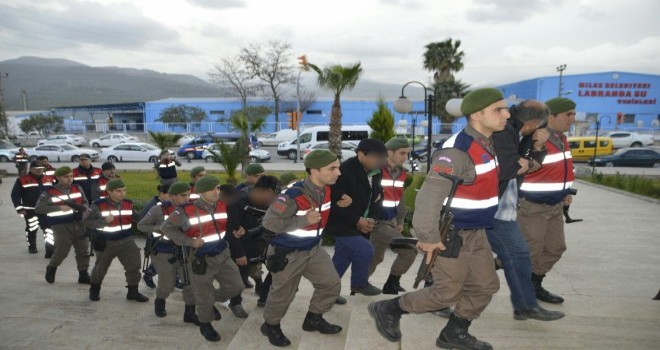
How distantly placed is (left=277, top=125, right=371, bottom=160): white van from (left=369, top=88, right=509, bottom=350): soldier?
23424 millimetres

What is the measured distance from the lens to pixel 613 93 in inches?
1634

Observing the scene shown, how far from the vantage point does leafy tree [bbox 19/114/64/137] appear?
150 feet

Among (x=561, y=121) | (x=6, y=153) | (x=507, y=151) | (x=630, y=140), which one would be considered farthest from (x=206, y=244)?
(x=630, y=140)

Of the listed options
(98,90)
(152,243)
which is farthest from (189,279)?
(98,90)

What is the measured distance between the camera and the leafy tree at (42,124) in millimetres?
45594

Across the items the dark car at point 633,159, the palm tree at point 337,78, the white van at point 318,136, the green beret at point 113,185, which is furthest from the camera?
the white van at point 318,136

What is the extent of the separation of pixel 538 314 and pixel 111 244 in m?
4.89

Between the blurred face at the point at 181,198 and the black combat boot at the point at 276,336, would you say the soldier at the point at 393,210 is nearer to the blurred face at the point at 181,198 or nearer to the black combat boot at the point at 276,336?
the black combat boot at the point at 276,336

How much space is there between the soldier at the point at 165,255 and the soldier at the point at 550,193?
3.58 m

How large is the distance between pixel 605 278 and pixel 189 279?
18.1ft

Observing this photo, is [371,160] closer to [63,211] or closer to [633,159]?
[63,211]

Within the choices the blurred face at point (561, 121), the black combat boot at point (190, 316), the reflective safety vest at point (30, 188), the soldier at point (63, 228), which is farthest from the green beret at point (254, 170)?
the reflective safety vest at point (30, 188)

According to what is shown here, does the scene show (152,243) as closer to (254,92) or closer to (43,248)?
(43,248)

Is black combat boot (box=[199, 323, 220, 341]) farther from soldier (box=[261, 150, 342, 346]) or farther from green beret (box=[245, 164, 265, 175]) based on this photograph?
green beret (box=[245, 164, 265, 175])
